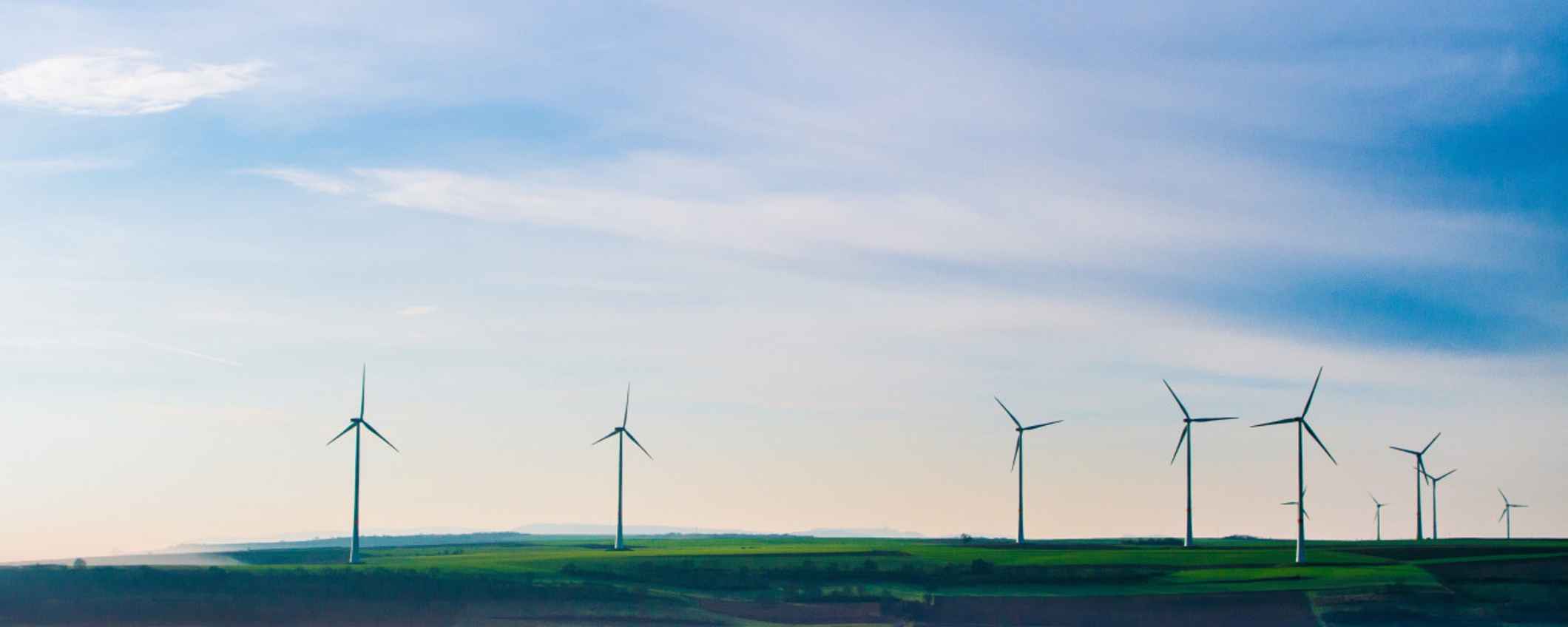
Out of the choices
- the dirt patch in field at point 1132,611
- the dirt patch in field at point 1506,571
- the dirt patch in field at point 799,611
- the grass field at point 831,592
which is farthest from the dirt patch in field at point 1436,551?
the dirt patch in field at point 799,611

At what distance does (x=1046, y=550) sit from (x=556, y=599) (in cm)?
7020

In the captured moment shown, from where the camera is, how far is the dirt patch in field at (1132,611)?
10662cm

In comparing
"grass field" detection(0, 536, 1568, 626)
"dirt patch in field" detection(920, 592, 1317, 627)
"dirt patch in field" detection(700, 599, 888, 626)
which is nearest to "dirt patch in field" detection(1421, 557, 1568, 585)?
"grass field" detection(0, 536, 1568, 626)

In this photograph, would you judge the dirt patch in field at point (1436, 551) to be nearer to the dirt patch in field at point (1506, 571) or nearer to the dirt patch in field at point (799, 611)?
the dirt patch in field at point (1506, 571)

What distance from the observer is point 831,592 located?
122 meters

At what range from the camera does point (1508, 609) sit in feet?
360

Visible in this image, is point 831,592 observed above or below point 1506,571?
below

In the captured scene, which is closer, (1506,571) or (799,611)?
(799,611)

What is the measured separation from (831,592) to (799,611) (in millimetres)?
9403

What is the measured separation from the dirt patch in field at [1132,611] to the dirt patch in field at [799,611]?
4056mm

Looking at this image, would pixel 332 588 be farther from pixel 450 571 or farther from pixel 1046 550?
pixel 1046 550

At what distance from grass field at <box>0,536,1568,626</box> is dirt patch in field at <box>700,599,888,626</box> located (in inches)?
12.0

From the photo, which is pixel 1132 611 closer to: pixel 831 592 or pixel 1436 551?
pixel 831 592

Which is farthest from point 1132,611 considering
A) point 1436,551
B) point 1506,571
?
point 1436,551
